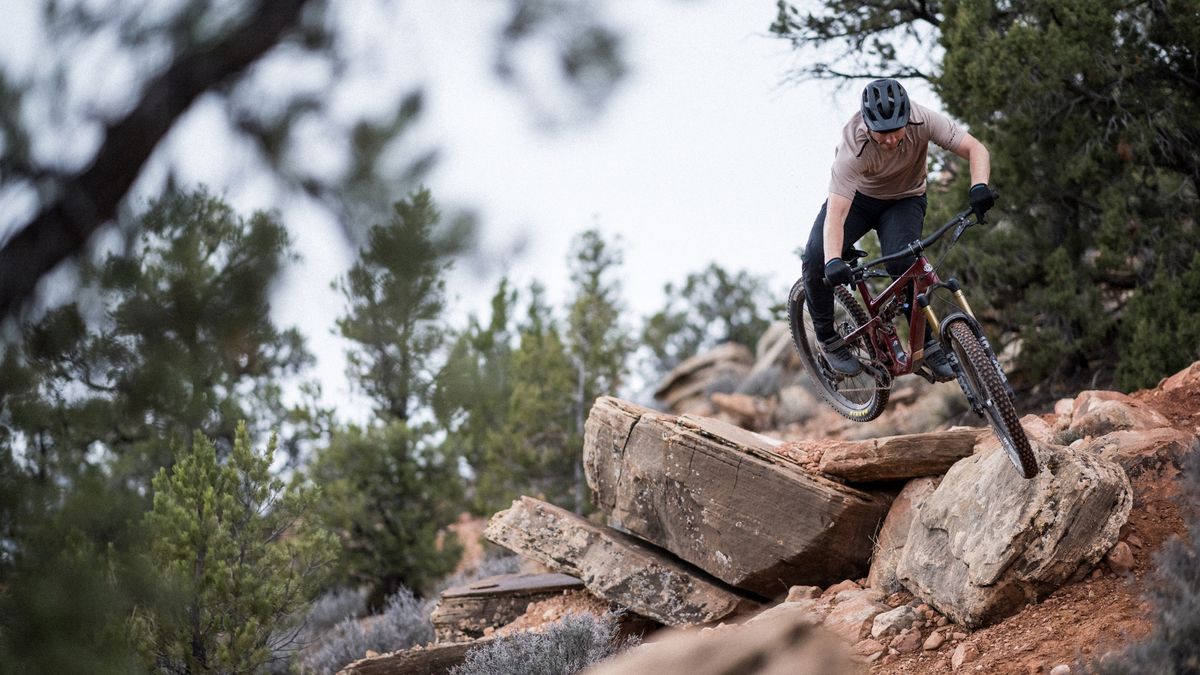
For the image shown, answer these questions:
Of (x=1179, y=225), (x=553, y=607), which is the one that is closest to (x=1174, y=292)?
(x=1179, y=225)

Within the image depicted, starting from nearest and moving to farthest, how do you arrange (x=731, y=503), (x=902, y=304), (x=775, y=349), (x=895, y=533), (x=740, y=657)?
(x=740, y=657) → (x=902, y=304) → (x=895, y=533) → (x=731, y=503) → (x=775, y=349)

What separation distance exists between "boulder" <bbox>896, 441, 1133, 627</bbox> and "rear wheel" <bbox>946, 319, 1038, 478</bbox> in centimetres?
19

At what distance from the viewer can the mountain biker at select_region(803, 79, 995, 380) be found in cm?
584

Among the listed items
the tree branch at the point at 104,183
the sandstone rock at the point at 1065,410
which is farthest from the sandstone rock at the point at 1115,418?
the tree branch at the point at 104,183

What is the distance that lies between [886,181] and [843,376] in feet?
5.17

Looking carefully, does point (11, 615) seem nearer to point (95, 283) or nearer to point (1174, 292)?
point (95, 283)

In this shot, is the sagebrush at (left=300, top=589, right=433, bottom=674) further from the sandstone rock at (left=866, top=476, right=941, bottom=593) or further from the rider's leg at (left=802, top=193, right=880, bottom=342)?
the rider's leg at (left=802, top=193, right=880, bottom=342)

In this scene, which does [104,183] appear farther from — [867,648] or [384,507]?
[384,507]

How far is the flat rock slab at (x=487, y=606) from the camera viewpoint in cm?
941

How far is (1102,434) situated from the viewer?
737 centimetres

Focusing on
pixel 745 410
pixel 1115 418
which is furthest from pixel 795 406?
pixel 1115 418

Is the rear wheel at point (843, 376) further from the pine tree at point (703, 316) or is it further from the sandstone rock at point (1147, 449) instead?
the pine tree at point (703, 316)

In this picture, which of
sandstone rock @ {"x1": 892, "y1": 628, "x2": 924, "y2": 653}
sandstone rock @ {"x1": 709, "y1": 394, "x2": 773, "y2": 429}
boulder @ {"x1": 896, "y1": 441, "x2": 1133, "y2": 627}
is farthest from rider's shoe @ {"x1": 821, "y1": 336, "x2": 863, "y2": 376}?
sandstone rock @ {"x1": 709, "y1": 394, "x2": 773, "y2": 429}

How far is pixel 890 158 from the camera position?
20.4 ft
